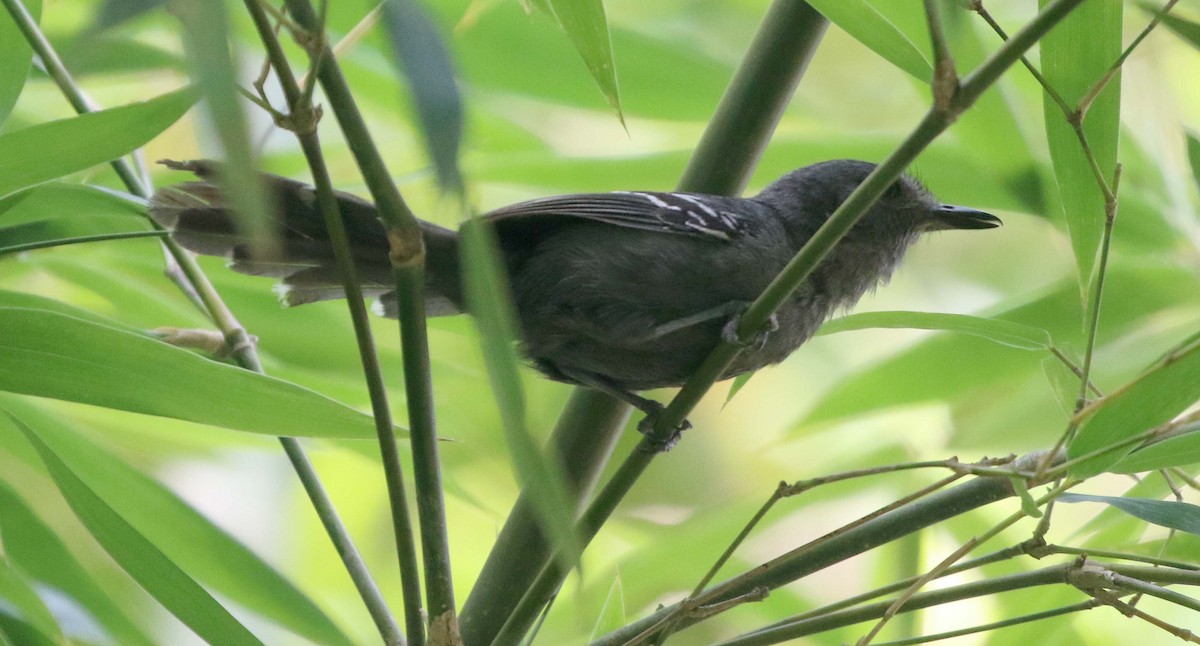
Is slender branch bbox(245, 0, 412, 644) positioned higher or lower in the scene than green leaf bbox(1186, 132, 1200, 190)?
lower

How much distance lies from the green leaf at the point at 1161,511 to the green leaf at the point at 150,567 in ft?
3.88

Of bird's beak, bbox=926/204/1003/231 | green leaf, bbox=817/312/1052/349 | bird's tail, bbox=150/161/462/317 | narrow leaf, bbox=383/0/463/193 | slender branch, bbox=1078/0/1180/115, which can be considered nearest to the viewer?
narrow leaf, bbox=383/0/463/193

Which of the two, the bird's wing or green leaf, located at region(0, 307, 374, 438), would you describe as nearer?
green leaf, located at region(0, 307, 374, 438)

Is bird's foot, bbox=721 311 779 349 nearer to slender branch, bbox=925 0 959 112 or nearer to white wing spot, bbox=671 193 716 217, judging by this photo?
white wing spot, bbox=671 193 716 217

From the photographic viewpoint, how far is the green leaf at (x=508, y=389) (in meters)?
0.92

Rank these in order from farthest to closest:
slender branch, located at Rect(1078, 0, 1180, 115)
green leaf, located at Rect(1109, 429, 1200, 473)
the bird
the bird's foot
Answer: the bird < the bird's foot < green leaf, located at Rect(1109, 429, 1200, 473) < slender branch, located at Rect(1078, 0, 1180, 115)

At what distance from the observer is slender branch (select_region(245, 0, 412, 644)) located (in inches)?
38.3

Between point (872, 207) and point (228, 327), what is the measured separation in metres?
1.50

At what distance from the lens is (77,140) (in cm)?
141

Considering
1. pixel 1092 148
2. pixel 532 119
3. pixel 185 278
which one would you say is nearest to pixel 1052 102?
pixel 1092 148

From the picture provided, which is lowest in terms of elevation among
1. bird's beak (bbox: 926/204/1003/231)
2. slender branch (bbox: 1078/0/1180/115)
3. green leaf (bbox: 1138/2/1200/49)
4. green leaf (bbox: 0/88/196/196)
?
slender branch (bbox: 1078/0/1180/115)

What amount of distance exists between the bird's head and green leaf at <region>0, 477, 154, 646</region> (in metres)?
1.62

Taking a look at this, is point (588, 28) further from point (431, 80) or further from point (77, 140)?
point (77, 140)

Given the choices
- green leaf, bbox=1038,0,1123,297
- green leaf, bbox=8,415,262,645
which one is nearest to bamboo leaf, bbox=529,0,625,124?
green leaf, bbox=1038,0,1123,297
